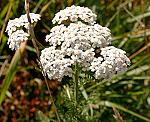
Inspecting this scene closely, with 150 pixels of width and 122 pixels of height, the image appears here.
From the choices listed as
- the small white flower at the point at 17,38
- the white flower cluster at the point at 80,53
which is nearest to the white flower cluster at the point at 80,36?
the white flower cluster at the point at 80,53

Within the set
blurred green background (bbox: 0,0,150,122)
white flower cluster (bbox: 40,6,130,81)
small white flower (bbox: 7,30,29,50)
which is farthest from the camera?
blurred green background (bbox: 0,0,150,122)

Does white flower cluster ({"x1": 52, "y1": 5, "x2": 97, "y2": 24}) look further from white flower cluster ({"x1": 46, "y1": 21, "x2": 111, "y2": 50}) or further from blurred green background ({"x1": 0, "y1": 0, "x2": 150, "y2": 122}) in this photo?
blurred green background ({"x1": 0, "y1": 0, "x2": 150, "y2": 122})

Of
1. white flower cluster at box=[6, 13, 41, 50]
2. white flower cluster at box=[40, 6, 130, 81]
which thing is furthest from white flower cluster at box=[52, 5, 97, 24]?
white flower cluster at box=[6, 13, 41, 50]

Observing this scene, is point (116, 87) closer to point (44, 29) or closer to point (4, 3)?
point (44, 29)

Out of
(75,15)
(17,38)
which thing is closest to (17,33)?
(17,38)

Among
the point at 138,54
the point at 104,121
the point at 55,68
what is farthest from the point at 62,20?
the point at 138,54
